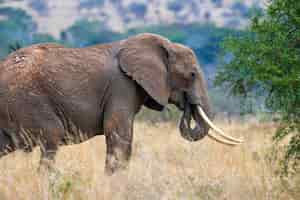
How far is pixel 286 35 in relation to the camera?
8.98 m

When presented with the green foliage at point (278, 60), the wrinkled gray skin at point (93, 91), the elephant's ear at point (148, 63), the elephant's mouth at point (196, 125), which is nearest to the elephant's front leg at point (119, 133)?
the wrinkled gray skin at point (93, 91)

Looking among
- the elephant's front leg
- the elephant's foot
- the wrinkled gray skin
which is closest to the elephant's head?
the wrinkled gray skin

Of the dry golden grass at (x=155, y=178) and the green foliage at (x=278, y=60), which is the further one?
the green foliage at (x=278, y=60)

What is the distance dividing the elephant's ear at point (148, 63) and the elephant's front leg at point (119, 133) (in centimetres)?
43

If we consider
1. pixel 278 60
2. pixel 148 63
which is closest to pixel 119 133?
pixel 148 63

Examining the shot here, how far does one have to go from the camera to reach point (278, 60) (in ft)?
29.3

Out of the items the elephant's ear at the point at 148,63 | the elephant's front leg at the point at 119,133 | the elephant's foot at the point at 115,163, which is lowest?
the elephant's foot at the point at 115,163

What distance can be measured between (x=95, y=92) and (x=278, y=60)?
2240 mm

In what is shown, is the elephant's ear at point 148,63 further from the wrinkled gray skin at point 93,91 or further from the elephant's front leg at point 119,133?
the elephant's front leg at point 119,133

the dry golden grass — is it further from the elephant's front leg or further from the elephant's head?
the elephant's head

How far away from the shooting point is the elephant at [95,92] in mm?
9742

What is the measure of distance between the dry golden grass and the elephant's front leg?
24 centimetres

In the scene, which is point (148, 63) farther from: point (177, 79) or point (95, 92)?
point (95, 92)

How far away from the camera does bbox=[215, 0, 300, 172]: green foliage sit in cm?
877
